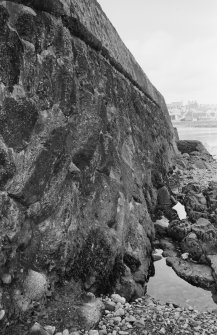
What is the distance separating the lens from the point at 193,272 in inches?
416

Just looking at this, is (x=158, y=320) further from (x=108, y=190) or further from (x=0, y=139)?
(x=0, y=139)

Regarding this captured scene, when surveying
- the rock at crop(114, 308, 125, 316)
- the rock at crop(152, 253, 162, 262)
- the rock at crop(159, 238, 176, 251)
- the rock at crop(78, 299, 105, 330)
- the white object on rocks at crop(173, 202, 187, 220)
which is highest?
the rock at crop(78, 299, 105, 330)

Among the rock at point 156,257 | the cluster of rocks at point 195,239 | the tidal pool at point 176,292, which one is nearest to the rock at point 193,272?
the cluster of rocks at point 195,239

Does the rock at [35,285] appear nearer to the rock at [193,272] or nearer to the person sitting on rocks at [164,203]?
the rock at [193,272]

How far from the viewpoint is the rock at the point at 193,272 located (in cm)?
1006

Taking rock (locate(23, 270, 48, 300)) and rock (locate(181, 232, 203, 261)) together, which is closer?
rock (locate(23, 270, 48, 300))

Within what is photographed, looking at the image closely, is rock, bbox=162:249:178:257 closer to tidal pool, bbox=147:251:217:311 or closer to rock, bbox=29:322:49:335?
tidal pool, bbox=147:251:217:311

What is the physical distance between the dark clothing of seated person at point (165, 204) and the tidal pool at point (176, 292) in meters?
5.31

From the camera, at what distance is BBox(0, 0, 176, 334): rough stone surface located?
5.77 meters

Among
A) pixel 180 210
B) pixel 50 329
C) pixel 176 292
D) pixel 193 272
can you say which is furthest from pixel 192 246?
pixel 50 329

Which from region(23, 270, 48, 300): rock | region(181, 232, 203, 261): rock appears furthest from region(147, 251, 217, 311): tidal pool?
region(23, 270, 48, 300): rock

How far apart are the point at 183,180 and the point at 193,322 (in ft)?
59.4

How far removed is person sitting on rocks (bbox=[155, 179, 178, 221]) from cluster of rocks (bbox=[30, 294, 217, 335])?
793 cm

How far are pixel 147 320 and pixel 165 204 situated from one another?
11024mm
